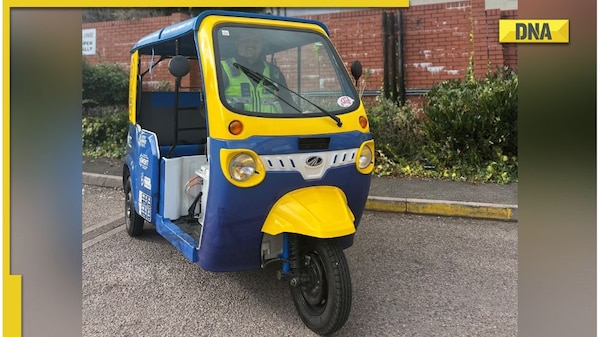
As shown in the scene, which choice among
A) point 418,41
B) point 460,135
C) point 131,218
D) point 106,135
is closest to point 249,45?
point 131,218

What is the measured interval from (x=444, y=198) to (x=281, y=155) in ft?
9.25

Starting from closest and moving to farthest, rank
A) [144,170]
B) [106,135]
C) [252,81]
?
[252,81]
[144,170]
[106,135]

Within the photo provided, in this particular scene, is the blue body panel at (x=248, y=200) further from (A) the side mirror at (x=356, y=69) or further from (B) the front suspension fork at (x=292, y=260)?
(A) the side mirror at (x=356, y=69)

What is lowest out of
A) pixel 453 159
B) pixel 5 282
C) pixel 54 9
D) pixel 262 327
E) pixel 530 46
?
pixel 262 327

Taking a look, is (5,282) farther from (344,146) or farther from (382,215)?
(382,215)

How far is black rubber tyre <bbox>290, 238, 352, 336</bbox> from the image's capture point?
2.38 meters

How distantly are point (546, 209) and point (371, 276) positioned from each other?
1.27m

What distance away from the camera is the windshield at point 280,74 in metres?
2.58

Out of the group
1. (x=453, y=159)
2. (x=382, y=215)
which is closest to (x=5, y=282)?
(x=382, y=215)

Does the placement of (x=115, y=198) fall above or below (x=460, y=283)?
above

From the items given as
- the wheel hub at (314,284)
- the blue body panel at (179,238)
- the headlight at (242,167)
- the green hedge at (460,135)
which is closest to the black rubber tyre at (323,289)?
the wheel hub at (314,284)

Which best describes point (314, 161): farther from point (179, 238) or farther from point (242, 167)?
point (179, 238)

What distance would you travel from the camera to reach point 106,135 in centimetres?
628

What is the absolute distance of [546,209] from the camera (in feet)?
10.2
